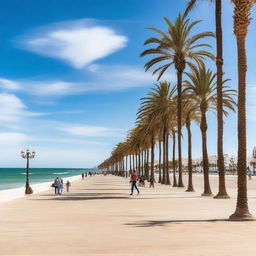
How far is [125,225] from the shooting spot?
44.3ft

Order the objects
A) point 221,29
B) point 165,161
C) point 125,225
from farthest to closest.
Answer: point 165,161 → point 221,29 → point 125,225

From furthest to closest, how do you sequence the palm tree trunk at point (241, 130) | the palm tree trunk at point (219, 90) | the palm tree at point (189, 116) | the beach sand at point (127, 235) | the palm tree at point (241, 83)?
the palm tree at point (189, 116)
the palm tree trunk at point (219, 90)
the palm tree at point (241, 83)
the palm tree trunk at point (241, 130)
the beach sand at point (127, 235)

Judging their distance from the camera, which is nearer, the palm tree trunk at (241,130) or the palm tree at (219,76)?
the palm tree trunk at (241,130)

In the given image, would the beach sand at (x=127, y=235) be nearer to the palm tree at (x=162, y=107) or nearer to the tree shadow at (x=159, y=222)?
the tree shadow at (x=159, y=222)

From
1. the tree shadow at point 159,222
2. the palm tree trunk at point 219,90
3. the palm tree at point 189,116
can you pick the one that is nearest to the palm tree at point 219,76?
the palm tree trunk at point 219,90

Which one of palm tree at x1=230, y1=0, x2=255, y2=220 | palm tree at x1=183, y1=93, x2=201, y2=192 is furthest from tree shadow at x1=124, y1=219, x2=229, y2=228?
palm tree at x1=183, y1=93, x2=201, y2=192

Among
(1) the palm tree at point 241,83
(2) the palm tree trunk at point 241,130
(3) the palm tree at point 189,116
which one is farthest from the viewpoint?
(3) the palm tree at point 189,116

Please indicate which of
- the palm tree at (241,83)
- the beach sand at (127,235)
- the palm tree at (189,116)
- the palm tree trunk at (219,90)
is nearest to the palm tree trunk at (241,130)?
the palm tree at (241,83)

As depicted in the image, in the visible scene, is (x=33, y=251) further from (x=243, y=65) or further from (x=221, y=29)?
(x=221, y=29)

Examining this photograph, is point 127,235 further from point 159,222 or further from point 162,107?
point 162,107

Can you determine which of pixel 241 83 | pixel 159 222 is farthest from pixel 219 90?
pixel 159 222

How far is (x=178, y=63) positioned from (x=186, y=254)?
3044 cm

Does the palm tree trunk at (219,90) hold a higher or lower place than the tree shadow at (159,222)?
higher

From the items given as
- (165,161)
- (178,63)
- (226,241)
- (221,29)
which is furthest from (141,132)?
(226,241)
